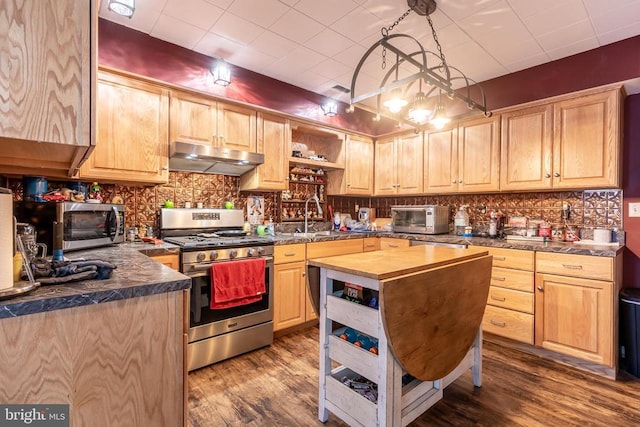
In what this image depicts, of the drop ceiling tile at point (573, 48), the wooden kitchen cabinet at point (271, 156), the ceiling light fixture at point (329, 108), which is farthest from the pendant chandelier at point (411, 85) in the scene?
the wooden kitchen cabinet at point (271, 156)

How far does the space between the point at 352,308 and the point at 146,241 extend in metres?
1.85

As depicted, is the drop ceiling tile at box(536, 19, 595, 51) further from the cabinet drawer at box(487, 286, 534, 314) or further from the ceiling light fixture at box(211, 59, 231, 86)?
the ceiling light fixture at box(211, 59, 231, 86)

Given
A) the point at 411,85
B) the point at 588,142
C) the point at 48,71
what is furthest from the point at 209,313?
the point at 588,142

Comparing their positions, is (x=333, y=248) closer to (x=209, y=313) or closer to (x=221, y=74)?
(x=209, y=313)

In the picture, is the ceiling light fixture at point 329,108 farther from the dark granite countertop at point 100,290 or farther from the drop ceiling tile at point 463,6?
the dark granite countertop at point 100,290

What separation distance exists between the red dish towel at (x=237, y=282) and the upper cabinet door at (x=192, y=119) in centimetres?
117

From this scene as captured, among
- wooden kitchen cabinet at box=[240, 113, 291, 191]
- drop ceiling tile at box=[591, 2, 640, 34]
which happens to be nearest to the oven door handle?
wooden kitchen cabinet at box=[240, 113, 291, 191]

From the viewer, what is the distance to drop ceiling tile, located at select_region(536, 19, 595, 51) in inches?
94.8

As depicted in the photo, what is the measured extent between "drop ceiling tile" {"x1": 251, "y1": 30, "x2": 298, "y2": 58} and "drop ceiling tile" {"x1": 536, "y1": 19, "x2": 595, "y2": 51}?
2127 millimetres

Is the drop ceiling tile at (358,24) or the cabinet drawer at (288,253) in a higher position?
the drop ceiling tile at (358,24)

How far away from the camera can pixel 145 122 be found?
2.52 metres

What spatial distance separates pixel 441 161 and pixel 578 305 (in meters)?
1.90

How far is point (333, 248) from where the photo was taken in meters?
3.27

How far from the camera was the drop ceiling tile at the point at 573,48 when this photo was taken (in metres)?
2.63
